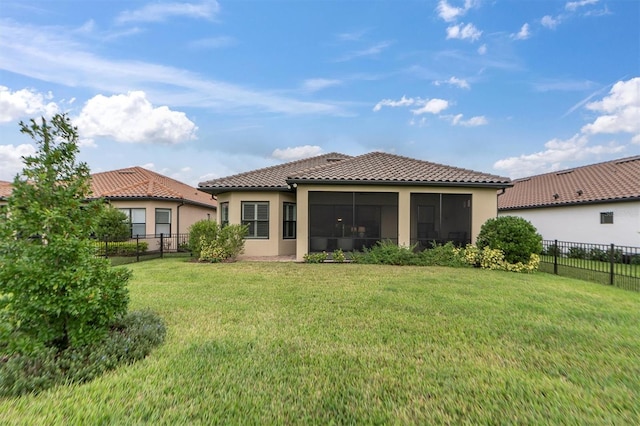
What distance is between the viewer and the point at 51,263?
3.23 m

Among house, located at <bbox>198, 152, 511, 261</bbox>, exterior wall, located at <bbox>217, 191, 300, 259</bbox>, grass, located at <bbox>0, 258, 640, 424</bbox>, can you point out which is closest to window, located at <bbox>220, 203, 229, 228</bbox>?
house, located at <bbox>198, 152, 511, 261</bbox>

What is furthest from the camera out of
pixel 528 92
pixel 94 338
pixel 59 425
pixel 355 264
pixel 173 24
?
pixel 528 92

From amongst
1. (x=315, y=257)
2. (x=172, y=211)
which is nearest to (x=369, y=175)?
(x=315, y=257)

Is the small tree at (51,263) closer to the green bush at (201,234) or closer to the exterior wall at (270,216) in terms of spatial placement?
the green bush at (201,234)

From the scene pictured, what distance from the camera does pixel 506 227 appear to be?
409 inches

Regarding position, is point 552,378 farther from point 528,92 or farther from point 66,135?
point 528,92

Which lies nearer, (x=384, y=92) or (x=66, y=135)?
(x=66, y=135)

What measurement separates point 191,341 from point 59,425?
165 centimetres

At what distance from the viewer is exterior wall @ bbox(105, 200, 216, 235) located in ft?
54.5

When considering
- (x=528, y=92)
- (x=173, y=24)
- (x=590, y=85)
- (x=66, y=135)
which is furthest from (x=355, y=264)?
(x=590, y=85)

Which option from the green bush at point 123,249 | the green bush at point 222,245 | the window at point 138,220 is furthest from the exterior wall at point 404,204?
the window at point 138,220

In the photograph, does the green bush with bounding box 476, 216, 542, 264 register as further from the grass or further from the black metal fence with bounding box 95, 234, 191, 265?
the black metal fence with bounding box 95, 234, 191, 265

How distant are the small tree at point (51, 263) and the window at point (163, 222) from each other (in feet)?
49.0

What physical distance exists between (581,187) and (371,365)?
67.5 feet
